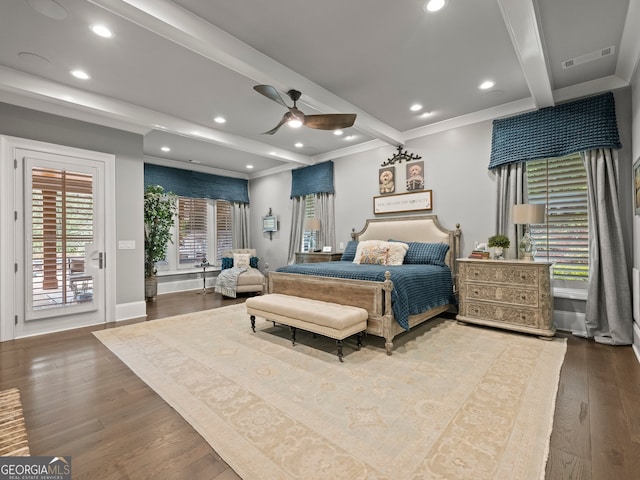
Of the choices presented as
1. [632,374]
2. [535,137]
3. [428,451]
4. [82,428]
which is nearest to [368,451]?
Answer: [428,451]

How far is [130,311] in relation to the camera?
15.3ft

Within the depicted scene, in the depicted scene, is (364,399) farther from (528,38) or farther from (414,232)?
(414,232)

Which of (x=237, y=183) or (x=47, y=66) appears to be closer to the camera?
(x=47, y=66)

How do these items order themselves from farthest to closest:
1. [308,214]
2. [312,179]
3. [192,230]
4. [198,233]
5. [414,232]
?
[198,233] < [192,230] < [308,214] < [312,179] < [414,232]

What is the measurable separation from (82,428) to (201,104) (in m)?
3.81

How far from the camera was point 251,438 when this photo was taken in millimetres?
1780

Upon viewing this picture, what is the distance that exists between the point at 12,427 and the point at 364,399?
228 centimetres

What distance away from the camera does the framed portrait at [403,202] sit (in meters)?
5.09

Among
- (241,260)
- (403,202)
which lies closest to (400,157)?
(403,202)

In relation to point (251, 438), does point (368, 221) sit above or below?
above

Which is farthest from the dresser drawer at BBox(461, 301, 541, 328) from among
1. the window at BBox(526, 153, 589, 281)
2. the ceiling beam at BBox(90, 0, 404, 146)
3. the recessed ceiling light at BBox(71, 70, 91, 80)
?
the recessed ceiling light at BBox(71, 70, 91, 80)

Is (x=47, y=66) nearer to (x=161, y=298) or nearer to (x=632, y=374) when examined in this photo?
(x=161, y=298)

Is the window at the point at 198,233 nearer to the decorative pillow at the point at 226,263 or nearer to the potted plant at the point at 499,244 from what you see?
the decorative pillow at the point at 226,263
